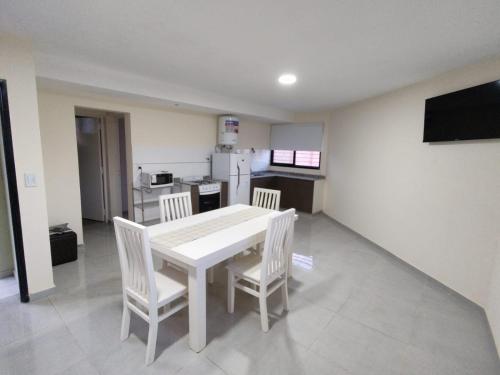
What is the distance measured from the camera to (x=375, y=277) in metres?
2.98

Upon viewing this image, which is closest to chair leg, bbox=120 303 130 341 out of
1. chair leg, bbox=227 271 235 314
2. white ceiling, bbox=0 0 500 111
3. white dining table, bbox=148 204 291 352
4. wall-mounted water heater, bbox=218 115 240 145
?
white dining table, bbox=148 204 291 352

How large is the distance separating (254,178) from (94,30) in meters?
4.06

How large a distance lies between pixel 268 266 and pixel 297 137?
4.57 metres

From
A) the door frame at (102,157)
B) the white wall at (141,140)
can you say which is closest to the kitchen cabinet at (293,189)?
Result: the white wall at (141,140)

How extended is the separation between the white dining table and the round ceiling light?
5.76 feet

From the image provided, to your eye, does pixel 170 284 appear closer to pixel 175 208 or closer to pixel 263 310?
pixel 263 310

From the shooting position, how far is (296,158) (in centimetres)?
641

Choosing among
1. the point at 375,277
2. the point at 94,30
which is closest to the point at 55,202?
the point at 94,30

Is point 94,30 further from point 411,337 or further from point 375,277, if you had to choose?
point 375,277

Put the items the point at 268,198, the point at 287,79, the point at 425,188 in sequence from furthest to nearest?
the point at 268,198 → the point at 287,79 → the point at 425,188

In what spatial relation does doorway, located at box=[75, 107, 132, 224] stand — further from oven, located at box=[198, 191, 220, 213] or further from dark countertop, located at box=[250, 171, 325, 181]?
dark countertop, located at box=[250, 171, 325, 181]

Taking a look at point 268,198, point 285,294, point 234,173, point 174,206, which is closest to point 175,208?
point 174,206

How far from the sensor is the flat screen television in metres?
2.21

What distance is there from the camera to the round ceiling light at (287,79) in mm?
2980
